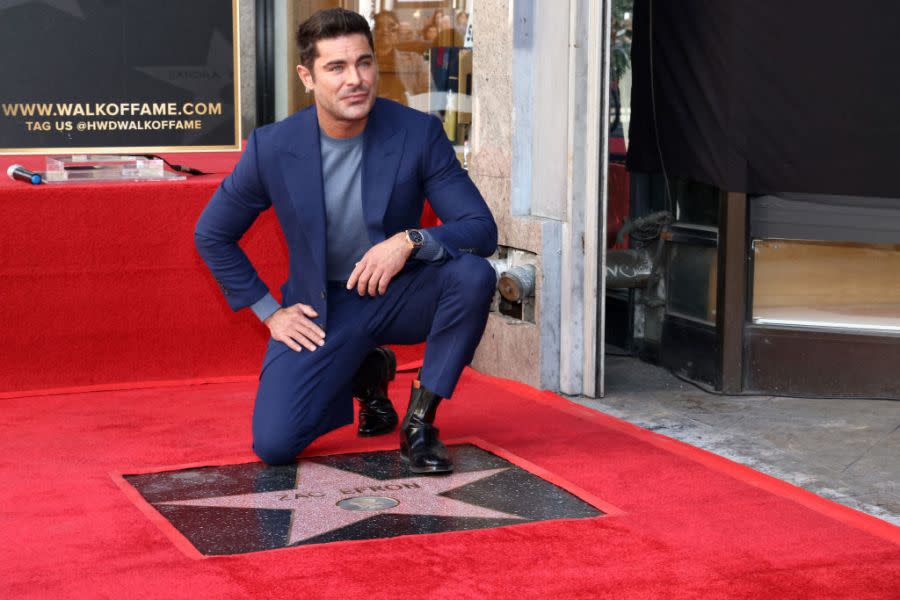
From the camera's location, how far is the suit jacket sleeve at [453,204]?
373cm

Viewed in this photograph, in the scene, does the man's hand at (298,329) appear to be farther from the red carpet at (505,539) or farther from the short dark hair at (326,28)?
the short dark hair at (326,28)

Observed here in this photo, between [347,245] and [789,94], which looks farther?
[789,94]

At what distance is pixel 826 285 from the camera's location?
4.78 meters

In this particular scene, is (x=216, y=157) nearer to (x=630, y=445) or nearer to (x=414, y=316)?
(x=414, y=316)

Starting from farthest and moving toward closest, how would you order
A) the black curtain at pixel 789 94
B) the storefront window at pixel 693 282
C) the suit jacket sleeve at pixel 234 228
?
the storefront window at pixel 693 282 < the black curtain at pixel 789 94 < the suit jacket sleeve at pixel 234 228

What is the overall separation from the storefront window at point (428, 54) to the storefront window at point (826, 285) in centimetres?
135

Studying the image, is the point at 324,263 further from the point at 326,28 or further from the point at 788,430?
the point at 788,430

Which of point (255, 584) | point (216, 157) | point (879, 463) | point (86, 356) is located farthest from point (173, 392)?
point (879, 463)

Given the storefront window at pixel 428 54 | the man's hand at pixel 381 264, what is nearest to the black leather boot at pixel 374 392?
the man's hand at pixel 381 264

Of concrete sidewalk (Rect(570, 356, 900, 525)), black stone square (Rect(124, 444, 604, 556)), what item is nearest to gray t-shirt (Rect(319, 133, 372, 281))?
black stone square (Rect(124, 444, 604, 556))

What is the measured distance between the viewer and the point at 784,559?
2955mm

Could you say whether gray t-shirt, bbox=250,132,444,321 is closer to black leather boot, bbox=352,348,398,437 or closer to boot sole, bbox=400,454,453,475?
black leather boot, bbox=352,348,398,437

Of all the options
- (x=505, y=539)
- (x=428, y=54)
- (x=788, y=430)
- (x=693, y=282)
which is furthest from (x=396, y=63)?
(x=505, y=539)

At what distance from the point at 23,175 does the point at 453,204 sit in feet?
5.75
